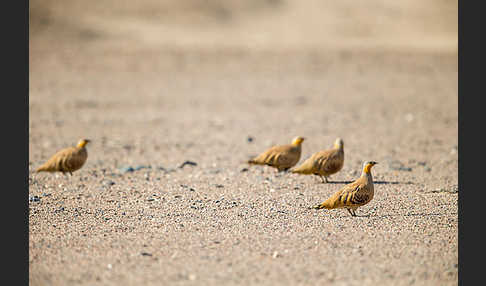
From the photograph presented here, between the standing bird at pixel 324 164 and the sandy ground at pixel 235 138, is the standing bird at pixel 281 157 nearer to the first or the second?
the sandy ground at pixel 235 138

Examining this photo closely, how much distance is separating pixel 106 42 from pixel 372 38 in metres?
14.6

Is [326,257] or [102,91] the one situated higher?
[102,91]

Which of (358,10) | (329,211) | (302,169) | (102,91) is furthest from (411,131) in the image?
(358,10)

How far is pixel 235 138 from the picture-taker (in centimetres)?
1543

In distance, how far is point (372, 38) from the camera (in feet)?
111

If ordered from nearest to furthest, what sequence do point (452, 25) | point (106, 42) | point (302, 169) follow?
point (302, 169)
point (106, 42)
point (452, 25)

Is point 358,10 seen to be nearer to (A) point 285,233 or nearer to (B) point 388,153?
(B) point 388,153

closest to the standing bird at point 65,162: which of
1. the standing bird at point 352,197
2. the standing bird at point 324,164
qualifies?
the standing bird at point 324,164

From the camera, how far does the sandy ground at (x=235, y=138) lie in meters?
6.39

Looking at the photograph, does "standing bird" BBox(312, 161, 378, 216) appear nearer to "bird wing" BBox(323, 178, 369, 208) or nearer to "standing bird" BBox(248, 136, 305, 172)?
"bird wing" BBox(323, 178, 369, 208)

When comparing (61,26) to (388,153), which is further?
(61,26)

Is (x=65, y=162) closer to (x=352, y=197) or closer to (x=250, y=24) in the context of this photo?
(x=352, y=197)

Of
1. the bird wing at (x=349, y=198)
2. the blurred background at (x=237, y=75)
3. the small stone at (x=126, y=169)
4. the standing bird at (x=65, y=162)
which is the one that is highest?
the blurred background at (x=237, y=75)

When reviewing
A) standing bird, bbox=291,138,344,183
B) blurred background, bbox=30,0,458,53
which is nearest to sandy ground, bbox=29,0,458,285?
blurred background, bbox=30,0,458,53
